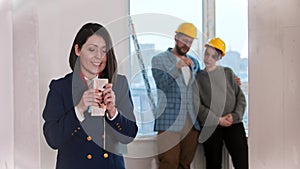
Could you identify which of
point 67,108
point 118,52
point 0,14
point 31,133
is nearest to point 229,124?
point 118,52

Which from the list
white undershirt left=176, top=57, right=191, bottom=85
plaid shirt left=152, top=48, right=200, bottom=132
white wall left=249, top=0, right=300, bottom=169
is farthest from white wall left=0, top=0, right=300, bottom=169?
white undershirt left=176, top=57, right=191, bottom=85

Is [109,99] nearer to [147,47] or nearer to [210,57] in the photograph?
[147,47]

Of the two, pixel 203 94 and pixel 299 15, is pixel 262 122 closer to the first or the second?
pixel 299 15

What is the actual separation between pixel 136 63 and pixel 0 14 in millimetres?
1065

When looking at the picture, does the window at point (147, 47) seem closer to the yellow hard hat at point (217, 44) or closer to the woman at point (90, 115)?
the yellow hard hat at point (217, 44)

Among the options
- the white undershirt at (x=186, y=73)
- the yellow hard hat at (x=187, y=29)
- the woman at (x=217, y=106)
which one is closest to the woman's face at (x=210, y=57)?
the woman at (x=217, y=106)

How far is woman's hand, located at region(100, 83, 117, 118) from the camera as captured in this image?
2385 mm

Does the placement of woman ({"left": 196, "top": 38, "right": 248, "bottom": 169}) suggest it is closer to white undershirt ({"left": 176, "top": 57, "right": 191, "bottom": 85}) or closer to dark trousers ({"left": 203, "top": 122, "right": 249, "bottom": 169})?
dark trousers ({"left": 203, "top": 122, "right": 249, "bottom": 169})

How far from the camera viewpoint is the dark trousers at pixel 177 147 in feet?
10.7

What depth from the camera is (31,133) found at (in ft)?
7.14

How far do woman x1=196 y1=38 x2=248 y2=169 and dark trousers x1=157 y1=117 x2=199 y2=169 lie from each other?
0.36 ft

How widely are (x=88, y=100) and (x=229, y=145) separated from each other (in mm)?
1417

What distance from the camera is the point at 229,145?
11.1 ft

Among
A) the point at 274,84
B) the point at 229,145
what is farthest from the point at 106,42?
the point at 229,145
